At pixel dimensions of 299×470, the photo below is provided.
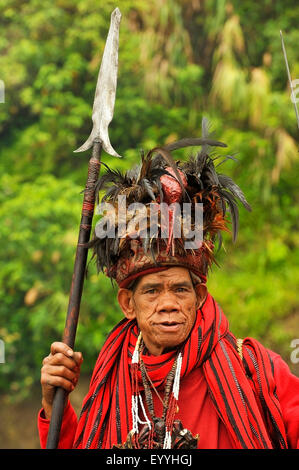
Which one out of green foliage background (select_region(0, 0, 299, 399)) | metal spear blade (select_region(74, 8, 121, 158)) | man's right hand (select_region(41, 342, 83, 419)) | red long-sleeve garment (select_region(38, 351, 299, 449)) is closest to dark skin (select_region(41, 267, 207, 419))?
man's right hand (select_region(41, 342, 83, 419))

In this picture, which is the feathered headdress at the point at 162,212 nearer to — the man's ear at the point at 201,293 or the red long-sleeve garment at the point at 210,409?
the man's ear at the point at 201,293

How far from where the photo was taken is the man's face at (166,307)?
2.08 metres

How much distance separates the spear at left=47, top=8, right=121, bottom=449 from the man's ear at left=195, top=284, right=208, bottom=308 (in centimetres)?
40

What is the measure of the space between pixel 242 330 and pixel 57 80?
3.04m

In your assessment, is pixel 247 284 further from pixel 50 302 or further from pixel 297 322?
pixel 50 302

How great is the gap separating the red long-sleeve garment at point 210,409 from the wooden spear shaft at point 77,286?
0.33 meters

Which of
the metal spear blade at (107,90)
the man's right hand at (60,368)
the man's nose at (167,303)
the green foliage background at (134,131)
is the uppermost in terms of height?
the green foliage background at (134,131)

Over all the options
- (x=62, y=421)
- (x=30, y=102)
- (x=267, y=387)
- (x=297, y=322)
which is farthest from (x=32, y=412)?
(x=267, y=387)

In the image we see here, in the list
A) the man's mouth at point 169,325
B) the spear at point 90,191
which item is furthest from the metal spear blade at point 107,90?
the man's mouth at point 169,325

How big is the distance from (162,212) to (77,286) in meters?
0.39

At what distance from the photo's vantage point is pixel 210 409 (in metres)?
2.13
